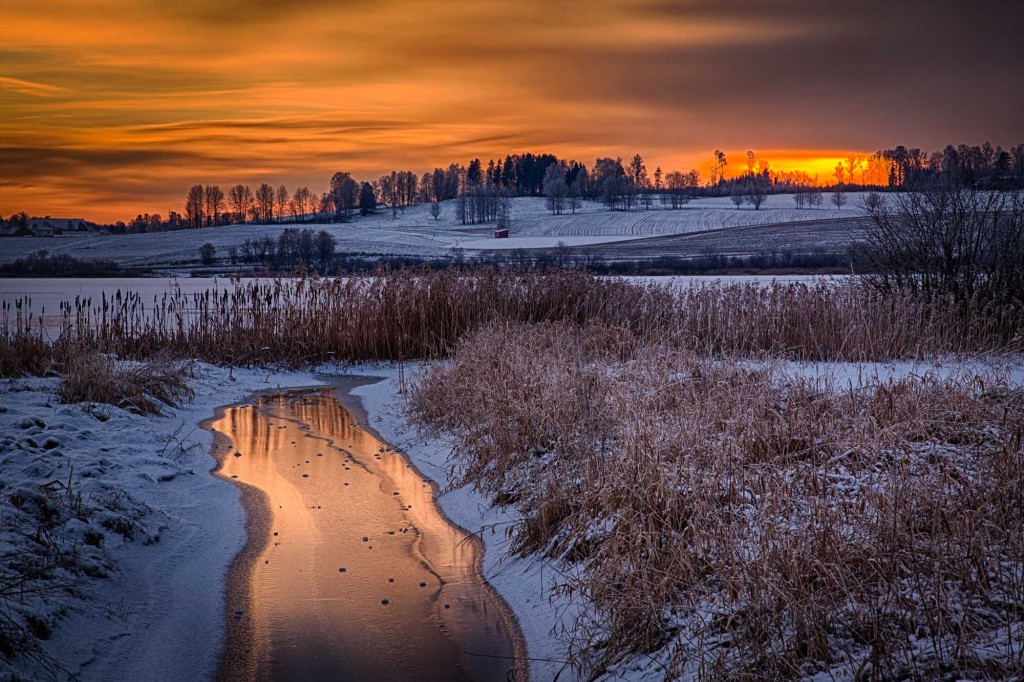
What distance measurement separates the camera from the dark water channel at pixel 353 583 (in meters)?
4.32

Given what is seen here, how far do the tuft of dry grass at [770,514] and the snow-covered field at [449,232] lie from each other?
5144 cm

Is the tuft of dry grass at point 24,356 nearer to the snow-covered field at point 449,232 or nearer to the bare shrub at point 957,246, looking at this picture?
the bare shrub at point 957,246

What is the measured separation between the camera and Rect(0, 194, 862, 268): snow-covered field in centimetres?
6419

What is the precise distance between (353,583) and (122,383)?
676 centimetres

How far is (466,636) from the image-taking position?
4.67 metres

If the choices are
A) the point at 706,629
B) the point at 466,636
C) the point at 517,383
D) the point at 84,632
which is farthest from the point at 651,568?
the point at 517,383

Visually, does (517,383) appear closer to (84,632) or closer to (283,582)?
(283,582)

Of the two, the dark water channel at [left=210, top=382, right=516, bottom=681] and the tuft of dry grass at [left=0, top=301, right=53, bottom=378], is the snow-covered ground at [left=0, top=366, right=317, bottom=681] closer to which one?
the dark water channel at [left=210, top=382, right=516, bottom=681]

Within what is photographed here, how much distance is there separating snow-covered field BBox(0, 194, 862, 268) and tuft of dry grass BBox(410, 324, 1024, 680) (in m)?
51.4

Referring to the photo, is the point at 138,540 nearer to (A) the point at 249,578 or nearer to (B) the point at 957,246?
(A) the point at 249,578

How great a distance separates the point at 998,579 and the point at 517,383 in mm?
5443

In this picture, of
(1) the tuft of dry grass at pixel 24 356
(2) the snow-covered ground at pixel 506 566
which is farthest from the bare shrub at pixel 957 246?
(1) the tuft of dry grass at pixel 24 356

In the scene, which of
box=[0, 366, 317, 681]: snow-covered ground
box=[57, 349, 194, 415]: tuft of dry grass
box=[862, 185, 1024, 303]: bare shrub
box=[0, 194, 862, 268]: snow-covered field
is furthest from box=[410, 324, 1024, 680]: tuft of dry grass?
box=[0, 194, 862, 268]: snow-covered field

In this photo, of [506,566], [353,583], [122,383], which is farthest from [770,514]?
[122,383]
